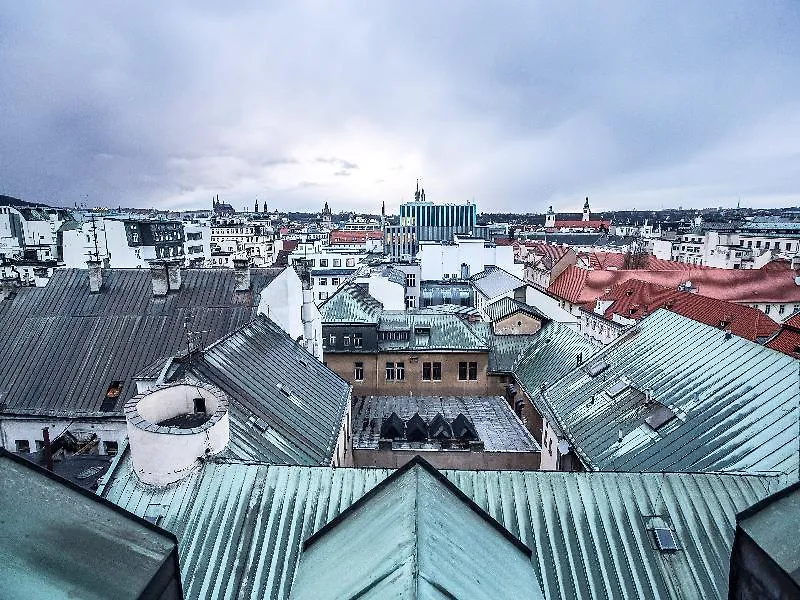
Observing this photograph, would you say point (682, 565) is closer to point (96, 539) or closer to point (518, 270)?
point (96, 539)

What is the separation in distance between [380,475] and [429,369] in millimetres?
26967

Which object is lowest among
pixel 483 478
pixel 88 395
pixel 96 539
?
pixel 88 395

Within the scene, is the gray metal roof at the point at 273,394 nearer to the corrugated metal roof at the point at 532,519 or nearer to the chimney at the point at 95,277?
the corrugated metal roof at the point at 532,519

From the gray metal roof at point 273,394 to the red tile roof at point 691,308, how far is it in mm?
26194

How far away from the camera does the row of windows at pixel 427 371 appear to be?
40.2 meters

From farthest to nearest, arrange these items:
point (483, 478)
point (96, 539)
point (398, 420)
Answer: point (398, 420), point (483, 478), point (96, 539)

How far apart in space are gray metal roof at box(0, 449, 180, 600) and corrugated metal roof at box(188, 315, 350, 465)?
9781 millimetres

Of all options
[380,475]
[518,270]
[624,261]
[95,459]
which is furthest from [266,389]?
[624,261]

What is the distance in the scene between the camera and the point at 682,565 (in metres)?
11.9

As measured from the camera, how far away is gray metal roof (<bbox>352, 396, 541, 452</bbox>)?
2958 centimetres

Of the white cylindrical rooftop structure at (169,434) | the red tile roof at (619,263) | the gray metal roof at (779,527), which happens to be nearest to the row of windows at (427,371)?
the white cylindrical rooftop structure at (169,434)

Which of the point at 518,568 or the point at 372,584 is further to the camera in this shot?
the point at 518,568

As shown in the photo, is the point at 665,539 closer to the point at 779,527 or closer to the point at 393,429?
the point at 779,527

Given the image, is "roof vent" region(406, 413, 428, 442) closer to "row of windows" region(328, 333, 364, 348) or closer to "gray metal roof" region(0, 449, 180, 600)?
"row of windows" region(328, 333, 364, 348)
